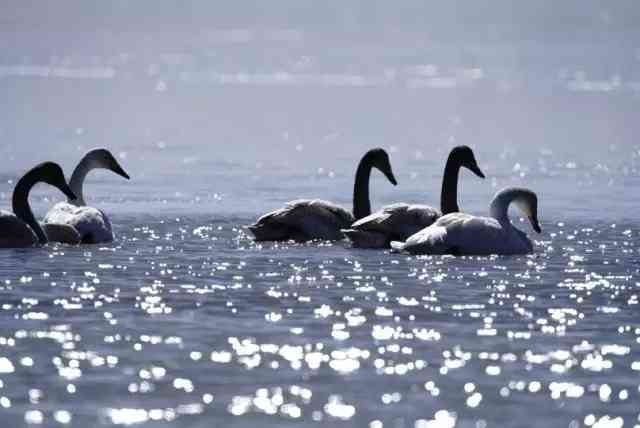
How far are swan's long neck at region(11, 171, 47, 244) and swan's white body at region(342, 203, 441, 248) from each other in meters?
3.33

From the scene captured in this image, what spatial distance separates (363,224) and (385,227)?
11.6 inches

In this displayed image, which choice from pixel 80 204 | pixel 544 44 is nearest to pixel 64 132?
pixel 80 204

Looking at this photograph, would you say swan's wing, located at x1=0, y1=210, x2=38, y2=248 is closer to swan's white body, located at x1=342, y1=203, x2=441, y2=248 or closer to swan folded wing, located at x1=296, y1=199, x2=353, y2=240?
swan folded wing, located at x1=296, y1=199, x2=353, y2=240

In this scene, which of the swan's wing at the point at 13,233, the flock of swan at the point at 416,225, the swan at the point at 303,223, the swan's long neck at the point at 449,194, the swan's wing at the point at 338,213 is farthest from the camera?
the swan's long neck at the point at 449,194

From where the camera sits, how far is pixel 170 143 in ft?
160

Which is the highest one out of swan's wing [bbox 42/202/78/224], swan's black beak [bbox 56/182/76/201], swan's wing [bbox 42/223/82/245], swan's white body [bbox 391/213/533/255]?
swan's black beak [bbox 56/182/76/201]

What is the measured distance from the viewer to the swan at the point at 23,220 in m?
23.1

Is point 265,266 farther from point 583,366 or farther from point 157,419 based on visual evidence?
point 157,419

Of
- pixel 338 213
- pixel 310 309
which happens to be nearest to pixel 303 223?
pixel 338 213

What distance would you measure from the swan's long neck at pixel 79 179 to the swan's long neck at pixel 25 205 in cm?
169

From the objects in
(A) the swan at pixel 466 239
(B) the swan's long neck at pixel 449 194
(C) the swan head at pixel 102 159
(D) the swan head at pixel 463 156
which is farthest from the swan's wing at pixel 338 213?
(C) the swan head at pixel 102 159

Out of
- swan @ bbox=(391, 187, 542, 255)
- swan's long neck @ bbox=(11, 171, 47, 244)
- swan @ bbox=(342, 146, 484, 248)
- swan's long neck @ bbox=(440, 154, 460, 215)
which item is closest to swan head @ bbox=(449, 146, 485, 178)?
swan's long neck @ bbox=(440, 154, 460, 215)

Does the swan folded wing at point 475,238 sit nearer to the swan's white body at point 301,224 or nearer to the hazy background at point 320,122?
the swan's white body at point 301,224

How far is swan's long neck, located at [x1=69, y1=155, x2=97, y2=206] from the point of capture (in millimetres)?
26919
